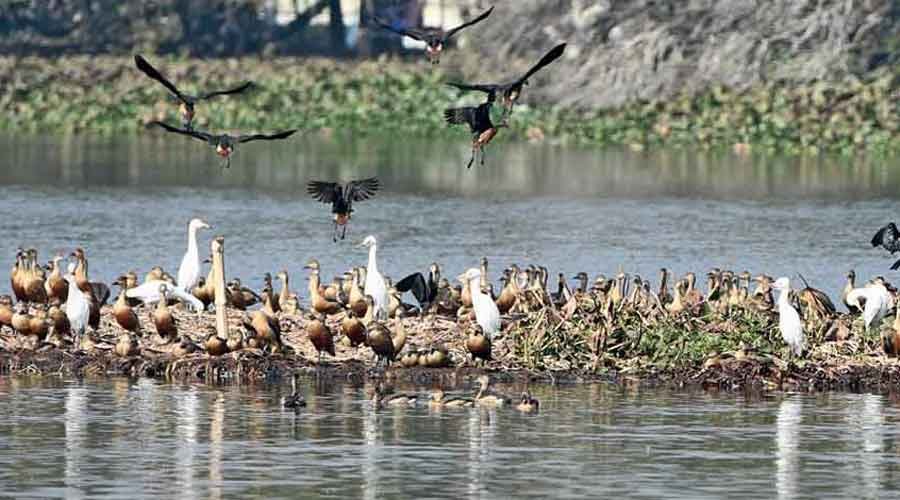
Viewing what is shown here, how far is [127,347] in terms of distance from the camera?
2559cm

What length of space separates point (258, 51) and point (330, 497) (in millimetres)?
55510

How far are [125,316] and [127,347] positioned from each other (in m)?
0.63

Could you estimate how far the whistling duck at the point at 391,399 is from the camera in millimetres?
23641

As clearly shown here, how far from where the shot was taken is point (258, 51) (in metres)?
74.4

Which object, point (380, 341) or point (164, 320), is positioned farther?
point (164, 320)

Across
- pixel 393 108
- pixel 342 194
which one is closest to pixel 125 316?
pixel 342 194

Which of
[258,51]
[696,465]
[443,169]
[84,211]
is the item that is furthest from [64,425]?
[258,51]

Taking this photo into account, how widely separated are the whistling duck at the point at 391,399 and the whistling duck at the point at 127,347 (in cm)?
285

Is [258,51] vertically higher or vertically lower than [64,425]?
higher

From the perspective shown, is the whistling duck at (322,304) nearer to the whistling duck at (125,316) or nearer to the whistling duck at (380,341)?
the whistling duck at (125,316)

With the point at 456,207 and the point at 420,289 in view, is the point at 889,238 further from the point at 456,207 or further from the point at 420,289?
the point at 456,207

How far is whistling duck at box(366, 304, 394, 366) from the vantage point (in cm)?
2503

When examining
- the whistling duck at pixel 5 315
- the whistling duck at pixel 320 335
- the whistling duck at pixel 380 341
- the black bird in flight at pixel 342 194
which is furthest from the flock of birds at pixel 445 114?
the whistling duck at pixel 5 315

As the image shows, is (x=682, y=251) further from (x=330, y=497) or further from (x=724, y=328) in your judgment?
(x=330, y=497)
